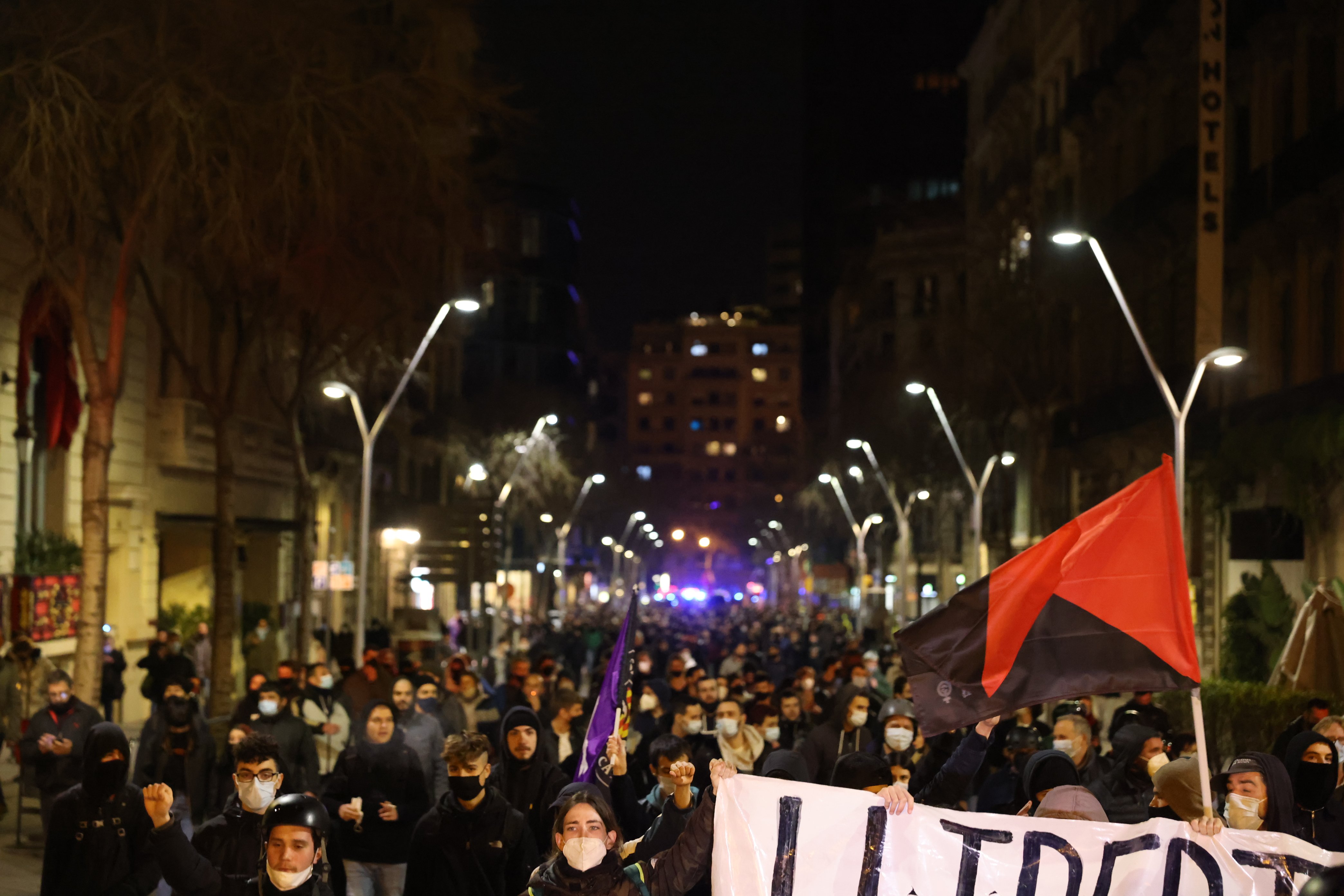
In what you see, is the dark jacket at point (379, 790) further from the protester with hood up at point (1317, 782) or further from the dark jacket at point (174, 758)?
the protester with hood up at point (1317, 782)

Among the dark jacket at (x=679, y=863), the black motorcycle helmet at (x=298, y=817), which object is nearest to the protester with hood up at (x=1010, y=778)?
the dark jacket at (x=679, y=863)

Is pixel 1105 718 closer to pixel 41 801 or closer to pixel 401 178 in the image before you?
Result: pixel 401 178

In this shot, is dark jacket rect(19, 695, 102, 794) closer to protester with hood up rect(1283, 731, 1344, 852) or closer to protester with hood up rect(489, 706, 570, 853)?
protester with hood up rect(489, 706, 570, 853)

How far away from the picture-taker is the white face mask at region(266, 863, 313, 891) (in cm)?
636

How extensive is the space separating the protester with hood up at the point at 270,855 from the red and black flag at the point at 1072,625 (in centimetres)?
247

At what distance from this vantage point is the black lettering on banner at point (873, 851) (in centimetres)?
695

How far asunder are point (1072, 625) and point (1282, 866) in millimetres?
1292

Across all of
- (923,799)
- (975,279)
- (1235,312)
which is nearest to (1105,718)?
(1235,312)

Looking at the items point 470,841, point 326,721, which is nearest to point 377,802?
point 470,841

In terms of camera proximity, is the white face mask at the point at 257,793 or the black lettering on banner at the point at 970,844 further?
the white face mask at the point at 257,793

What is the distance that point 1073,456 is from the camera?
143ft

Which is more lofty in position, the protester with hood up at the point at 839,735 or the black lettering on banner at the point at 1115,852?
the black lettering on banner at the point at 1115,852

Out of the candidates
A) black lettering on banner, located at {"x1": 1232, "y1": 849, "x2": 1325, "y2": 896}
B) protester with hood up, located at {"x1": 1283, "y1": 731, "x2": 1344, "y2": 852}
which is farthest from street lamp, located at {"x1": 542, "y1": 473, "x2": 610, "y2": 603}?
black lettering on banner, located at {"x1": 1232, "y1": 849, "x2": 1325, "y2": 896}

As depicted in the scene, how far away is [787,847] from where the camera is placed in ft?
23.0
